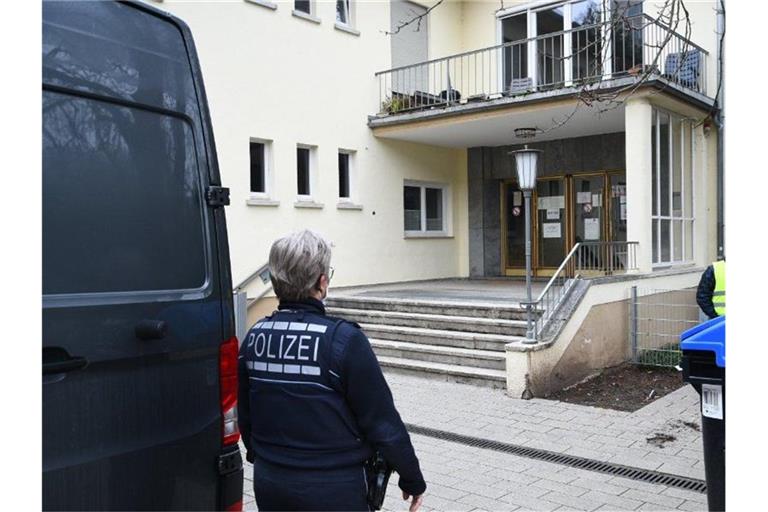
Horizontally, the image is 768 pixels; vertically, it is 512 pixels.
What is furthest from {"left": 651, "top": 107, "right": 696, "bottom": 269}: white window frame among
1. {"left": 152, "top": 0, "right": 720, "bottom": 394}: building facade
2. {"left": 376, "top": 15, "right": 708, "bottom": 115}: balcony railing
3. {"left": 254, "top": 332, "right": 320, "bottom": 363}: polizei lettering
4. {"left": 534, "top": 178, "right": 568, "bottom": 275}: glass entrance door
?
{"left": 254, "top": 332, "right": 320, "bottom": 363}: polizei lettering

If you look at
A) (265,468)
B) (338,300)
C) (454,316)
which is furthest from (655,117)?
(265,468)

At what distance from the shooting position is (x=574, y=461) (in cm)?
557

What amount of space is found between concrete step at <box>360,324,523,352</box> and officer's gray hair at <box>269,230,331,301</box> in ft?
19.7

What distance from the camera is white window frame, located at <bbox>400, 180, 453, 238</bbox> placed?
48.3ft

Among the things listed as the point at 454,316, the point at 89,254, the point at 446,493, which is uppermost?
the point at 89,254

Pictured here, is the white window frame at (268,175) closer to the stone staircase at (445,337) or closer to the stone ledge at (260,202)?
the stone ledge at (260,202)

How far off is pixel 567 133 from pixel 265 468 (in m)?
12.1

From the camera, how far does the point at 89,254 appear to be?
2.27 meters

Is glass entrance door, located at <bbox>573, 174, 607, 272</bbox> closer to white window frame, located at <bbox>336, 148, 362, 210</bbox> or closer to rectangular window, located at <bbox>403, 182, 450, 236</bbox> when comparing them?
rectangular window, located at <bbox>403, 182, 450, 236</bbox>

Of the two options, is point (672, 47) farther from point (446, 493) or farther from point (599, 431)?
point (446, 493)

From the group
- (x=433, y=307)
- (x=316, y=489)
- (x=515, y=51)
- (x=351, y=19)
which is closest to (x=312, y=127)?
(x=351, y=19)

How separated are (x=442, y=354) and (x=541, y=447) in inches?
113

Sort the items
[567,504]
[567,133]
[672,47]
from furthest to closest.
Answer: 1. [567,133]
2. [672,47]
3. [567,504]

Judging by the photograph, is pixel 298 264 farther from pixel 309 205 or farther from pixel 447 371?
pixel 309 205
